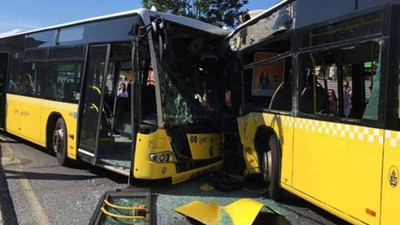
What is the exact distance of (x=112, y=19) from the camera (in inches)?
304

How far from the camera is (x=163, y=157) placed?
6859 millimetres

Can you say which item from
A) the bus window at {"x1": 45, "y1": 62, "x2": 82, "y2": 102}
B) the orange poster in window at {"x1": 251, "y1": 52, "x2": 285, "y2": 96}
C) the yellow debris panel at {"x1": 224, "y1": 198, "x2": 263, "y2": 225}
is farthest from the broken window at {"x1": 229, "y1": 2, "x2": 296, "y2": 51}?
the bus window at {"x1": 45, "y1": 62, "x2": 82, "y2": 102}

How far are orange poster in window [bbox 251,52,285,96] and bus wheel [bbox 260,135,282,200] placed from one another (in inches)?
33.7

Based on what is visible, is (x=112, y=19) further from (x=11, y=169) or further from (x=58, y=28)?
(x=11, y=169)

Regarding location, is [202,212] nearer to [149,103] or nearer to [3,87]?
[149,103]

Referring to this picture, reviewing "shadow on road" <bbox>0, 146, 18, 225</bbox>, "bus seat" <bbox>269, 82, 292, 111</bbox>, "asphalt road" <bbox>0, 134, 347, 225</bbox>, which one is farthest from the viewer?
"bus seat" <bbox>269, 82, 292, 111</bbox>

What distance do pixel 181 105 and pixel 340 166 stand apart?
124 inches

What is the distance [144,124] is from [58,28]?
3.92 metres

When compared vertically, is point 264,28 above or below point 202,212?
above

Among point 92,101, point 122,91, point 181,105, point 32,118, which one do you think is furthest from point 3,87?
point 181,105

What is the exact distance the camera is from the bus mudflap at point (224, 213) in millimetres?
5227

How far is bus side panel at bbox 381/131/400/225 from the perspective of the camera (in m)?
3.82

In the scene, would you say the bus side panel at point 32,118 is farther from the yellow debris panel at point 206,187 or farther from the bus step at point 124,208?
the yellow debris panel at point 206,187

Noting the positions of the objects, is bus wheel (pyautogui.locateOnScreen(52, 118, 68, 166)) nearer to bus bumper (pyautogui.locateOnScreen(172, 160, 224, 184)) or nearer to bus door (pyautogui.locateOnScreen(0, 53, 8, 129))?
bus bumper (pyautogui.locateOnScreen(172, 160, 224, 184))
